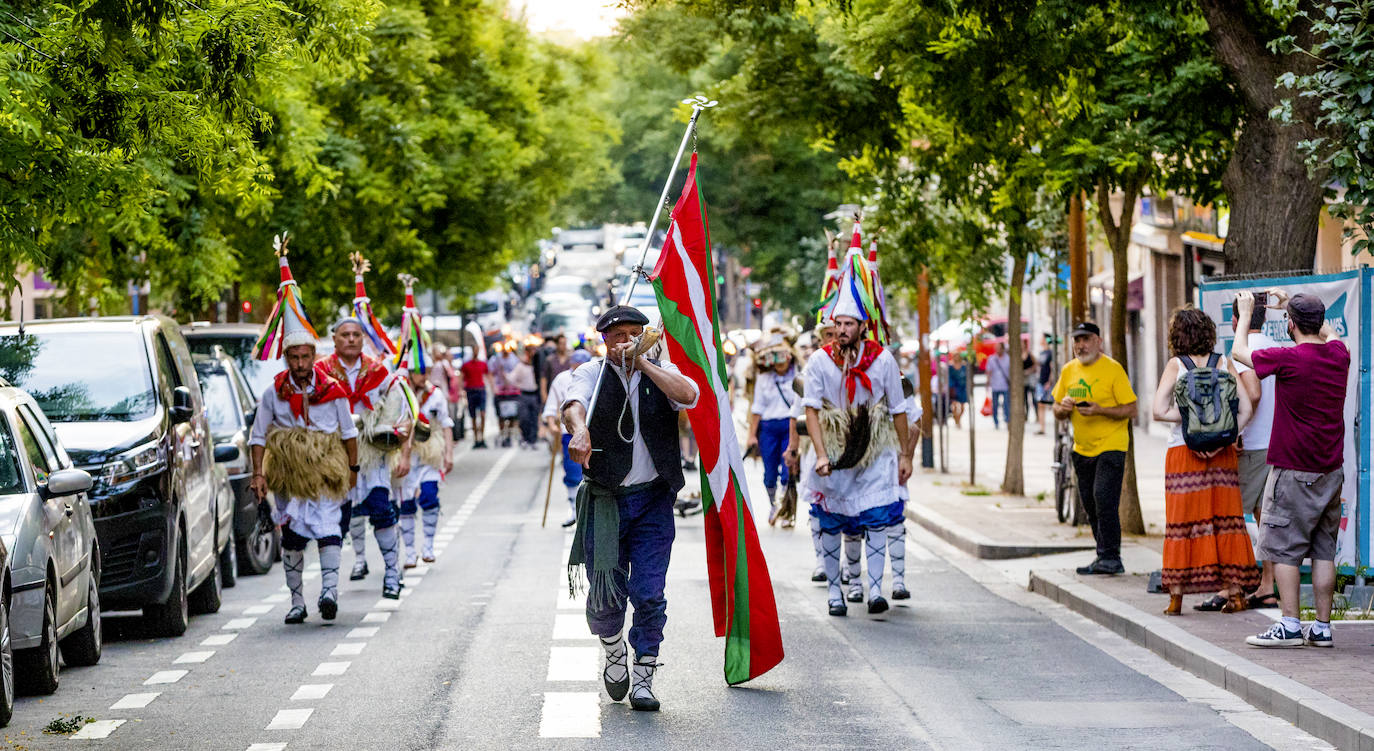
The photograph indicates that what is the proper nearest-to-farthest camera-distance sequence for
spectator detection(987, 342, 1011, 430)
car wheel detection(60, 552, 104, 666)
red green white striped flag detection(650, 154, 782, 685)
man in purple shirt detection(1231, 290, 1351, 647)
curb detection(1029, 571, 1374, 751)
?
curb detection(1029, 571, 1374, 751) < red green white striped flag detection(650, 154, 782, 685) < man in purple shirt detection(1231, 290, 1351, 647) < car wheel detection(60, 552, 104, 666) < spectator detection(987, 342, 1011, 430)

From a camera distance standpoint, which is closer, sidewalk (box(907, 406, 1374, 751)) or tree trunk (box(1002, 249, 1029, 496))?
sidewalk (box(907, 406, 1374, 751))

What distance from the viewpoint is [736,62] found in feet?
140

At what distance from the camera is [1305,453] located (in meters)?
10.1

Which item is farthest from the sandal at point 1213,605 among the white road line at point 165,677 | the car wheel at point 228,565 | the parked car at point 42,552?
the car wheel at point 228,565

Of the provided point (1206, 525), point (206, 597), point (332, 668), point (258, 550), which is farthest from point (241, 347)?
point (1206, 525)

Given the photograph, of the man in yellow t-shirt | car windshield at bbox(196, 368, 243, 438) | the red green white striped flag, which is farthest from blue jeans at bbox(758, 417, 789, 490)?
the red green white striped flag

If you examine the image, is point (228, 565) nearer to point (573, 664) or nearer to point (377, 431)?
point (377, 431)

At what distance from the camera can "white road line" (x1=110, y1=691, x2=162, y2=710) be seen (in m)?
9.66

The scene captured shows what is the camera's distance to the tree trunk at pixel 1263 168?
1235cm

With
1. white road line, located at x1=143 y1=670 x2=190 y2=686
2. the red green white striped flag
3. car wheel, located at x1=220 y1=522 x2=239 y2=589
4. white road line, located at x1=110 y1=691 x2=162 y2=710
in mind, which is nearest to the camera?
the red green white striped flag

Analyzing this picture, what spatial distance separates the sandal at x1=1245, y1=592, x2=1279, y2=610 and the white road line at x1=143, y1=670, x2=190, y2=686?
20.9ft

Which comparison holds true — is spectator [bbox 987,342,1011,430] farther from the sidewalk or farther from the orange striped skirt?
the orange striped skirt

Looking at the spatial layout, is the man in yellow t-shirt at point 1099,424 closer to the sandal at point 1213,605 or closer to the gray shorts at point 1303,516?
the sandal at point 1213,605

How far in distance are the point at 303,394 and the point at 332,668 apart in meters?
2.47
